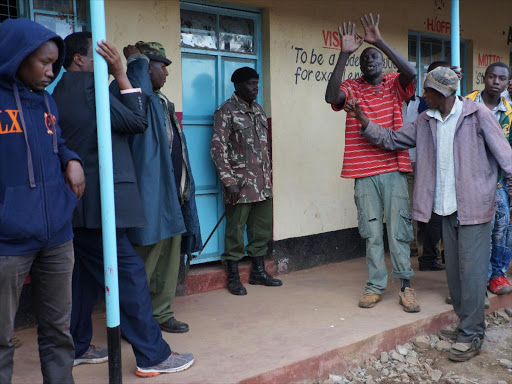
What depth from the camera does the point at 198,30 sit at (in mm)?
4703

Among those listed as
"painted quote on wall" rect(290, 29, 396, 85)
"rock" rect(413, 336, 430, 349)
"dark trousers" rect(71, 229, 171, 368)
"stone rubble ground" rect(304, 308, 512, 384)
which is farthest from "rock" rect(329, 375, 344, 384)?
"painted quote on wall" rect(290, 29, 396, 85)

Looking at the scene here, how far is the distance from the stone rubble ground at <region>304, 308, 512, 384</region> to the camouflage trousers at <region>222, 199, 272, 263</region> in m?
1.53

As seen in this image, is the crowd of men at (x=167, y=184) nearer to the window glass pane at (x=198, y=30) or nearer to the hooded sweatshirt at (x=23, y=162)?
the hooded sweatshirt at (x=23, y=162)

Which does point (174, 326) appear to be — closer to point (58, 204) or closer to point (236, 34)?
point (58, 204)

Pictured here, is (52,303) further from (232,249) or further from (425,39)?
(425,39)

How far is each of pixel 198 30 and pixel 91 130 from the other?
88.4 inches

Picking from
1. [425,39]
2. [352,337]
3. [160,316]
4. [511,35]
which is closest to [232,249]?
[160,316]

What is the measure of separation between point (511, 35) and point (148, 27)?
584cm

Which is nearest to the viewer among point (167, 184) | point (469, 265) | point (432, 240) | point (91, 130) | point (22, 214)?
point (22, 214)

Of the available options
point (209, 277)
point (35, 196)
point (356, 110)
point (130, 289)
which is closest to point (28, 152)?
point (35, 196)

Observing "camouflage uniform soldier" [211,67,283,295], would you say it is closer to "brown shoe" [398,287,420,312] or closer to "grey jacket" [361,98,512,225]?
"brown shoe" [398,287,420,312]

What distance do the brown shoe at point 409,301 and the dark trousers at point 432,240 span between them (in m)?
1.22

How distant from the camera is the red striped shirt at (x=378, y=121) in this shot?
166 inches

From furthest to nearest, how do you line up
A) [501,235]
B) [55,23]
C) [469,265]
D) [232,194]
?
[501,235], [232,194], [55,23], [469,265]
